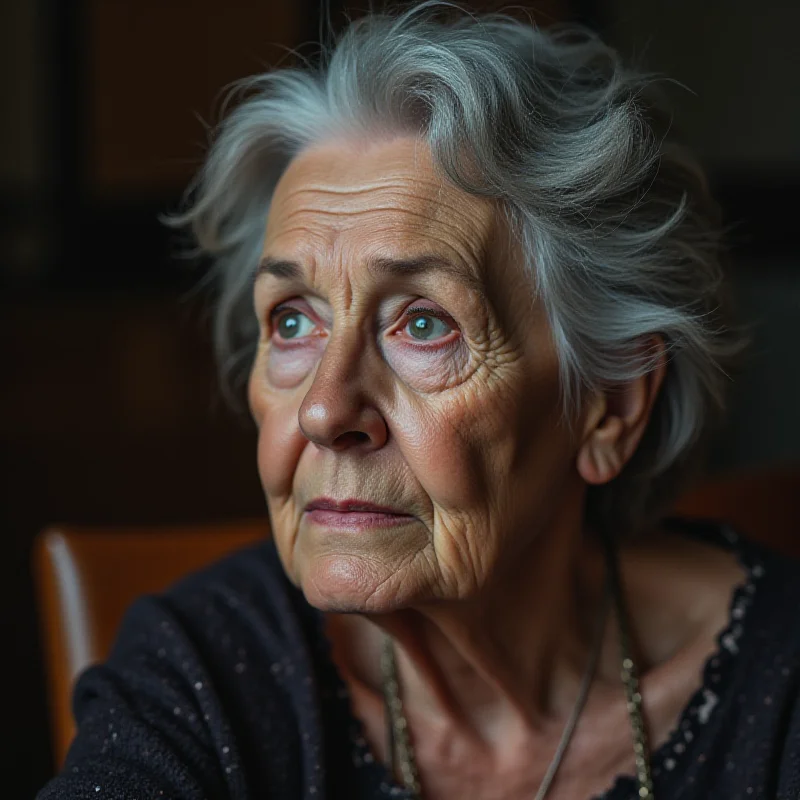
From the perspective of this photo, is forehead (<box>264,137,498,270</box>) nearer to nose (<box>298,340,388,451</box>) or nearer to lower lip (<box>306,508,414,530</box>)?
nose (<box>298,340,388,451</box>)

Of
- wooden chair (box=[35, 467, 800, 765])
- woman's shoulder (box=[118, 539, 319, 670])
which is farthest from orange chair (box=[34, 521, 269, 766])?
woman's shoulder (box=[118, 539, 319, 670])

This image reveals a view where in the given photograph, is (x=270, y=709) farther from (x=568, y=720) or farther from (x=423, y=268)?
(x=423, y=268)

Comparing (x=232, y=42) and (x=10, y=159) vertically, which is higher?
(x=232, y=42)

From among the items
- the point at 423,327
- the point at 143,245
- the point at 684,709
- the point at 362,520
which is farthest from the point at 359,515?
the point at 143,245

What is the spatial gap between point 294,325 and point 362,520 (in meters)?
0.30

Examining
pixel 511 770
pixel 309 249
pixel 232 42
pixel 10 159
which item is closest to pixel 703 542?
pixel 511 770

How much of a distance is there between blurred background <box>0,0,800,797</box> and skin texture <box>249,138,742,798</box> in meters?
1.59

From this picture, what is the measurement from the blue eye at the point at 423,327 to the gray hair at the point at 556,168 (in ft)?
0.46

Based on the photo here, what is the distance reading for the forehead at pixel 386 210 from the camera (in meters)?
1.28

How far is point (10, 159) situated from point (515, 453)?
5.03 meters

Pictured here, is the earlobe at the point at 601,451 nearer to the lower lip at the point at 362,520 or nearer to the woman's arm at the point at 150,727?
the lower lip at the point at 362,520

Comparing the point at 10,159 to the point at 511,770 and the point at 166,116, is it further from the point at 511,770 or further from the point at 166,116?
the point at 511,770

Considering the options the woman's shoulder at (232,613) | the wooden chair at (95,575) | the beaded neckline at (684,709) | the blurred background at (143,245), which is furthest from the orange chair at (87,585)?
the blurred background at (143,245)

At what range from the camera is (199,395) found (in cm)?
495
